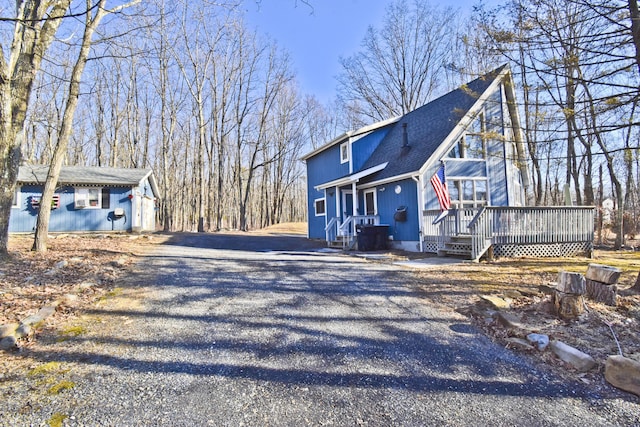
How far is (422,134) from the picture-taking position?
43.3 feet

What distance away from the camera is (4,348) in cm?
317

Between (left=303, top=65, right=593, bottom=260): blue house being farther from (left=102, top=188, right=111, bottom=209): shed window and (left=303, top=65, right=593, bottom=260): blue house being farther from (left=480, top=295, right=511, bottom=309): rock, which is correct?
(left=102, top=188, right=111, bottom=209): shed window

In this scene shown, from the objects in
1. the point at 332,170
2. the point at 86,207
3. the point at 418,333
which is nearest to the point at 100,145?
the point at 86,207

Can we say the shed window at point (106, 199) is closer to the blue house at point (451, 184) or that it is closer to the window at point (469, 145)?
the blue house at point (451, 184)

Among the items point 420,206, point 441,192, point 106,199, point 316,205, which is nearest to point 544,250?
point 441,192

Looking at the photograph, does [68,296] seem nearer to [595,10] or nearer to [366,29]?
[595,10]

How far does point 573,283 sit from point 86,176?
19.8m

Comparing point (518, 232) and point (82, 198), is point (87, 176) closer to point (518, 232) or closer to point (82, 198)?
point (82, 198)

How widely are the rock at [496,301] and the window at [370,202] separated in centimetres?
859

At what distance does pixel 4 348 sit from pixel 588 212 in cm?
1277

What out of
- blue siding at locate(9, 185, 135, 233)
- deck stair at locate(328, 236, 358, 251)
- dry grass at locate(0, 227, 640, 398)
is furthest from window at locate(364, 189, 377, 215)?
blue siding at locate(9, 185, 135, 233)

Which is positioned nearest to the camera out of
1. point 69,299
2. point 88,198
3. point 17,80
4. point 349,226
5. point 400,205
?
point 69,299

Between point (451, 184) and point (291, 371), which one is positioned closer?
point (291, 371)

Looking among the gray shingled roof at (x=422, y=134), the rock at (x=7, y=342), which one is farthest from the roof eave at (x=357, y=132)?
the rock at (x=7, y=342)
